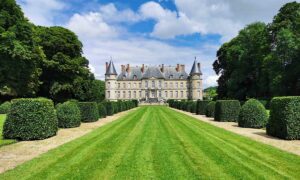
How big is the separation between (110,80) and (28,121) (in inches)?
2670

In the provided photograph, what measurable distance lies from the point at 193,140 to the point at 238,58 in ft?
110

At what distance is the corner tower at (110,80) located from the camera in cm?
7819

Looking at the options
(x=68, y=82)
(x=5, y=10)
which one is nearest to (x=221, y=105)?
(x=5, y=10)

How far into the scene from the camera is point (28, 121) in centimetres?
1084

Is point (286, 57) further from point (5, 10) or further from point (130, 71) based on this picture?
point (130, 71)

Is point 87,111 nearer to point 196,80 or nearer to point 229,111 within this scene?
point 229,111

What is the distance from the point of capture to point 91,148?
8.70 meters

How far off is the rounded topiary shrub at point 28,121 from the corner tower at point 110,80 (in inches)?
2633

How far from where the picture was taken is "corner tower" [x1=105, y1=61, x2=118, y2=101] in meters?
78.2

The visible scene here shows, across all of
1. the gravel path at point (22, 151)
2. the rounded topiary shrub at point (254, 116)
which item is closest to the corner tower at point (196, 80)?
the rounded topiary shrub at point (254, 116)

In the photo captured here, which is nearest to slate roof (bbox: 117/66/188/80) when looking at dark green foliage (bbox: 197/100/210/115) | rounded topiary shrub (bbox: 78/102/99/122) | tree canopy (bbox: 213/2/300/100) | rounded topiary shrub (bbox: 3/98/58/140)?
tree canopy (bbox: 213/2/300/100)

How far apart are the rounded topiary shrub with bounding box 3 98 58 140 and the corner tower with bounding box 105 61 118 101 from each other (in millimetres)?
66869

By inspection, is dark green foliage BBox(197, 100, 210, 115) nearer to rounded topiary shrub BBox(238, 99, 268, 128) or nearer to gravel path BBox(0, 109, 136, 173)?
rounded topiary shrub BBox(238, 99, 268, 128)

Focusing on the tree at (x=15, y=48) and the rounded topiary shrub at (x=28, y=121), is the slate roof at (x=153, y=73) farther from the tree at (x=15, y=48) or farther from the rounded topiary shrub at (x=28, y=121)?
the rounded topiary shrub at (x=28, y=121)
